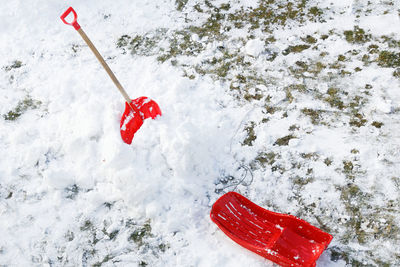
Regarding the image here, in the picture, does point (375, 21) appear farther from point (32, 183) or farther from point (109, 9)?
point (32, 183)

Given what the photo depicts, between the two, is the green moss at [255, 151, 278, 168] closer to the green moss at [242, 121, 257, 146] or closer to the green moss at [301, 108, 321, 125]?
the green moss at [242, 121, 257, 146]

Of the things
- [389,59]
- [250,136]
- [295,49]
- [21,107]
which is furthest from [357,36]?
[21,107]

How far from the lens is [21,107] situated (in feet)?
14.4

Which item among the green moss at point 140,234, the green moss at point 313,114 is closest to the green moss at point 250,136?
the green moss at point 313,114

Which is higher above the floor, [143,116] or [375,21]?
[143,116]

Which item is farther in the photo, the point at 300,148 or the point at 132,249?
the point at 300,148

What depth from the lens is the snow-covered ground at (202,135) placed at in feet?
10.8

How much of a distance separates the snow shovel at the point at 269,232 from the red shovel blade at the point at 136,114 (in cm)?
125

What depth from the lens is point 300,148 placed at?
145 inches

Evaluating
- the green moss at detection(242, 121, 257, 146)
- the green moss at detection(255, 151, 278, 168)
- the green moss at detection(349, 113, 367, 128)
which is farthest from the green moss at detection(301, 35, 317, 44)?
the green moss at detection(255, 151, 278, 168)

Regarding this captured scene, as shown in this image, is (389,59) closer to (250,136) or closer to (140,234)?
(250,136)

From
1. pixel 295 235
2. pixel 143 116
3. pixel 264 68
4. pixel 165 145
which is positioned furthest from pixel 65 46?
pixel 295 235

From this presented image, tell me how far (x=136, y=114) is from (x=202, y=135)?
0.80m

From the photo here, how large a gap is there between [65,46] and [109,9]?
3.24ft
